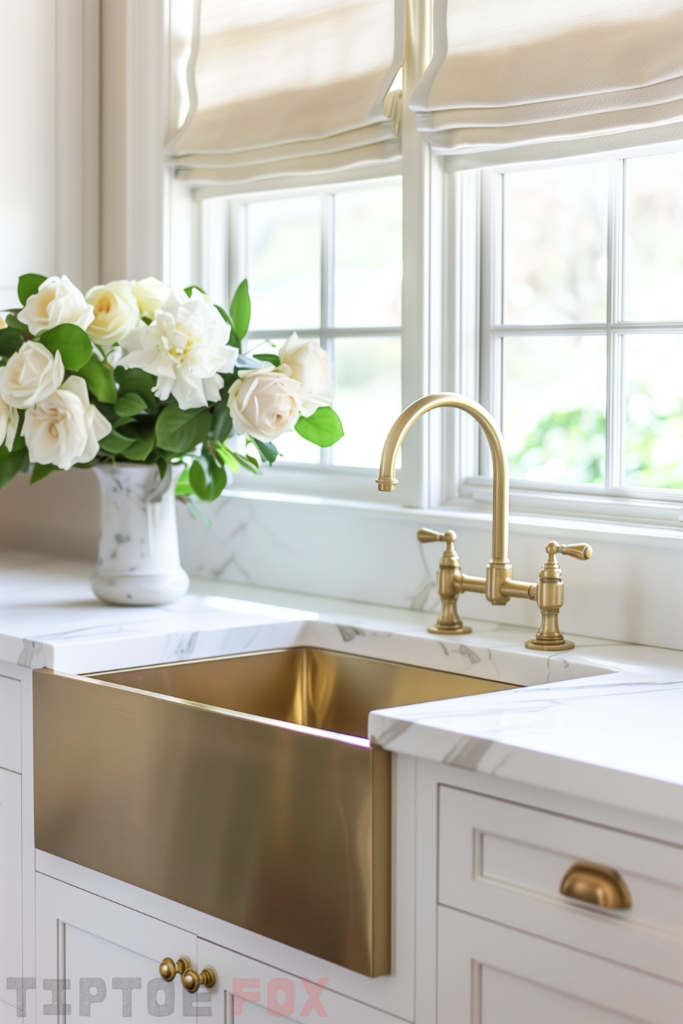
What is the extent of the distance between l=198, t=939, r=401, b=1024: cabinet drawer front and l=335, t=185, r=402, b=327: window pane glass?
1.21 metres

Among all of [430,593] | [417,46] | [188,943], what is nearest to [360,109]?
[417,46]

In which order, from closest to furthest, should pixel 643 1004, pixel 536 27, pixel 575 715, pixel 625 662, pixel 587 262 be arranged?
pixel 643 1004 → pixel 575 715 → pixel 625 662 → pixel 536 27 → pixel 587 262

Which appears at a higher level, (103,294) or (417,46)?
(417,46)

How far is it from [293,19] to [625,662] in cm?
133

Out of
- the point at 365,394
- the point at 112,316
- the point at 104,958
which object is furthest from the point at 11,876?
the point at 365,394

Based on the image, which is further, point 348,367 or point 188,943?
point 348,367

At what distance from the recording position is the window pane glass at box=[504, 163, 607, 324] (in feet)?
5.81

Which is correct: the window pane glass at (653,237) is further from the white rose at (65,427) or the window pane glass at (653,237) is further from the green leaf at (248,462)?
the white rose at (65,427)

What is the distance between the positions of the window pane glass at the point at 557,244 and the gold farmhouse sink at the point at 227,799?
2.18 feet

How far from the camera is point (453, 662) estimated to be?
5.20 ft

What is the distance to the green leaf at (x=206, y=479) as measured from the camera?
73.6 inches

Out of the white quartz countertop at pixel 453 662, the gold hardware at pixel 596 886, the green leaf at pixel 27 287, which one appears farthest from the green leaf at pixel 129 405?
the gold hardware at pixel 596 886

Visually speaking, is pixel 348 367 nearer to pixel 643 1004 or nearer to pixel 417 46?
pixel 417 46

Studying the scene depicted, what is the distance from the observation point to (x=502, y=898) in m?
1.03
